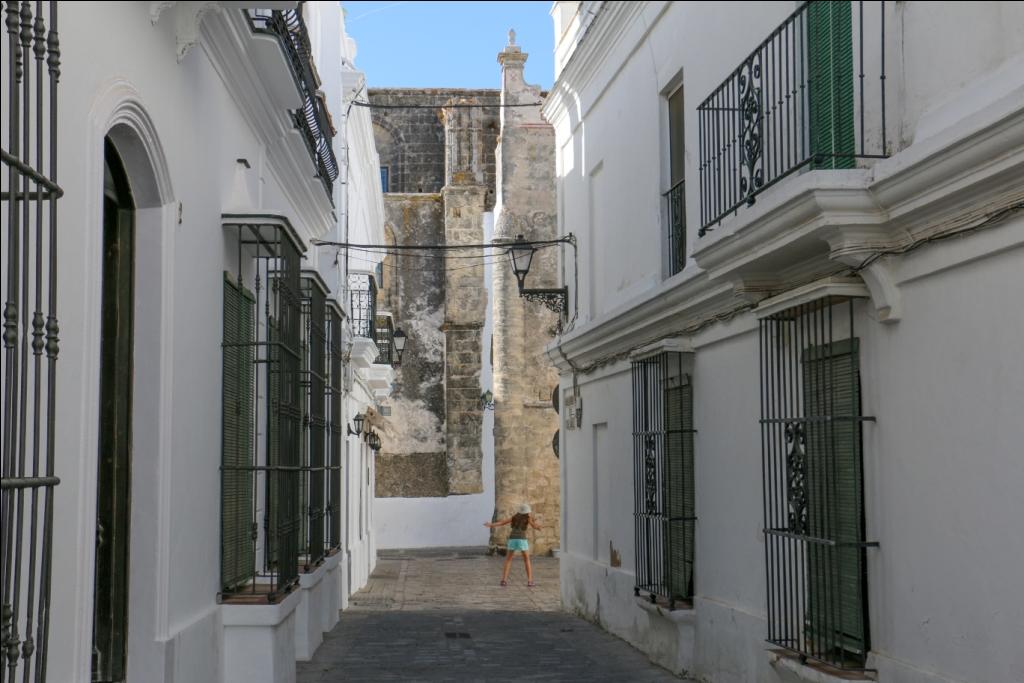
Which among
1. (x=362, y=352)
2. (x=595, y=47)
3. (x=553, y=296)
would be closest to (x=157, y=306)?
(x=595, y=47)

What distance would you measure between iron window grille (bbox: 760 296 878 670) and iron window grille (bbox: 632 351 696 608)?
2053 millimetres

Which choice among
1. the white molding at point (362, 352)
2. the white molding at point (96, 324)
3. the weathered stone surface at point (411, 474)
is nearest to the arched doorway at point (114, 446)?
the white molding at point (96, 324)

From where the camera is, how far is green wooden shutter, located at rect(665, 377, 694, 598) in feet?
33.4

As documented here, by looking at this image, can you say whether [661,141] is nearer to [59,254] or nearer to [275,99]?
[275,99]

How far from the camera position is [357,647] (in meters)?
11.6

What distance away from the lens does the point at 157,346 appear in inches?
251

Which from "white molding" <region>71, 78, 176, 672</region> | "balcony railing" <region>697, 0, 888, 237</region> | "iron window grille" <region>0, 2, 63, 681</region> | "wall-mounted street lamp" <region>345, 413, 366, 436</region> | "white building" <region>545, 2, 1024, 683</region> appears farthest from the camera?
"wall-mounted street lamp" <region>345, 413, 366, 436</region>

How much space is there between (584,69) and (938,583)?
8924mm

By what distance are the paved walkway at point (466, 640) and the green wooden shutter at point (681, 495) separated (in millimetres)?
757

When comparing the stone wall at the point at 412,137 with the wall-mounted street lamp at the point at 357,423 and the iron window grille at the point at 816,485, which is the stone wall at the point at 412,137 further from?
the iron window grille at the point at 816,485

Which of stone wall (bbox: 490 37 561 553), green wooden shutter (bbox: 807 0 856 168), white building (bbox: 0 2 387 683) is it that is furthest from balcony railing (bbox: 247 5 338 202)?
stone wall (bbox: 490 37 561 553)

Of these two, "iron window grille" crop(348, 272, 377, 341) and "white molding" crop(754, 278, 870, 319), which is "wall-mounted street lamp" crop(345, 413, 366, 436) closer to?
"iron window grille" crop(348, 272, 377, 341)

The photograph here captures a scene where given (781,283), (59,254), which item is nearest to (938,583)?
(781,283)

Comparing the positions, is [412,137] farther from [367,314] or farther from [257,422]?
[257,422]
